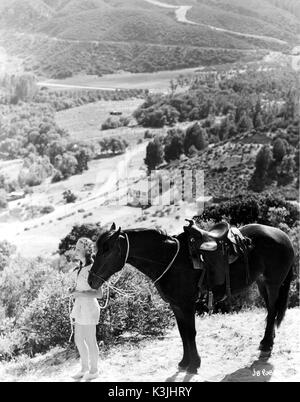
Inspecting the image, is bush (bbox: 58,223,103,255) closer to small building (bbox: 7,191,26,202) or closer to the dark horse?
the dark horse

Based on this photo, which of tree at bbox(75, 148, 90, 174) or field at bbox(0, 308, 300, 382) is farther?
tree at bbox(75, 148, 90, 174)

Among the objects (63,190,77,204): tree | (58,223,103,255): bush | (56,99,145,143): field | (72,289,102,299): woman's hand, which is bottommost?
(63,190,77,204): tree

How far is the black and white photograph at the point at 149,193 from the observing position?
4238 mm

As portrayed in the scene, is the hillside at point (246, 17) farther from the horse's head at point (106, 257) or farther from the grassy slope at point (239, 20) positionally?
the horse's head at point (106, 257)

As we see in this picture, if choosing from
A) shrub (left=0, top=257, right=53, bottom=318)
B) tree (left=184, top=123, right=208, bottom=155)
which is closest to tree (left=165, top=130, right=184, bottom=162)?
tree (left=184, top=123, right=208, bottom=155)

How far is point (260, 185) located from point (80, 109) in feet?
100

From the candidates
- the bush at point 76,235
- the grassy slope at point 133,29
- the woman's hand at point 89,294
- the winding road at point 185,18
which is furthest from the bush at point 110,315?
the grassy slope at point 133,29

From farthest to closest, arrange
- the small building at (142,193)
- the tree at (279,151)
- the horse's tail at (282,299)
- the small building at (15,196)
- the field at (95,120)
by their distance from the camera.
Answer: the field at (95,120) < the small building at (15,196) < the tree at (279,151) < the small building at (142,193) < the horse's tail at (282,299)

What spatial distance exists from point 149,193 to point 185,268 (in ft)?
96.0

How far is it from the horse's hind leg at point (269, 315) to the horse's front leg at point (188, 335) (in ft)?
2.36

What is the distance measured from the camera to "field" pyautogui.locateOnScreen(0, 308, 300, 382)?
439 centimetres

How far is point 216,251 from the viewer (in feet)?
13.8

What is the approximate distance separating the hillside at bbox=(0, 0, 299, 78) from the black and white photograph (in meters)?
0.20
